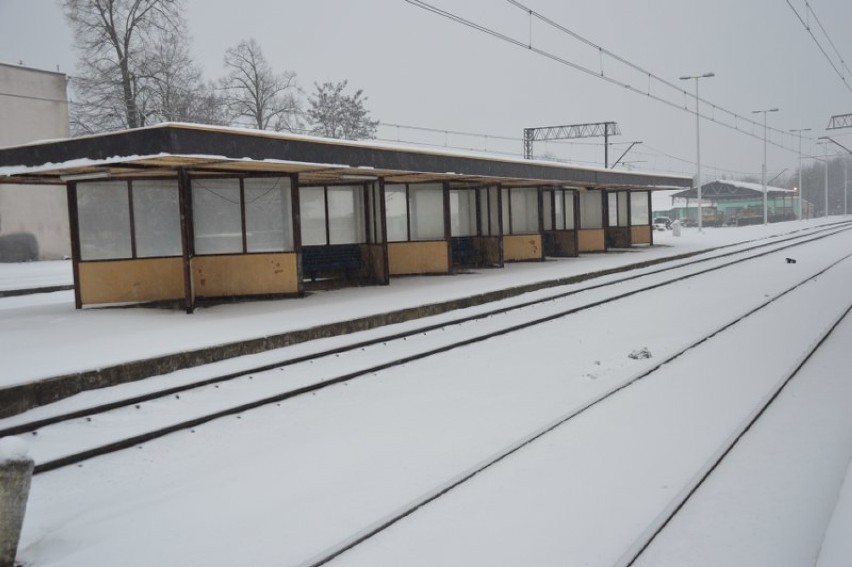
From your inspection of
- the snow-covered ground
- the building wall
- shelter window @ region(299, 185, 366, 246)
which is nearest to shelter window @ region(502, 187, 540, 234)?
shelter window @ region(299, 185, 366, 246)

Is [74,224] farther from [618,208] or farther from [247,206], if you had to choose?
[618,208]

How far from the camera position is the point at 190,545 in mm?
4727

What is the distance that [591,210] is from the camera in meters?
31.6

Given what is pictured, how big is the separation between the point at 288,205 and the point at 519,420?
32.5ft

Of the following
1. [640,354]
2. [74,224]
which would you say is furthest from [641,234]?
[640,354]

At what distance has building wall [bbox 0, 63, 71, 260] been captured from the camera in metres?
34.7

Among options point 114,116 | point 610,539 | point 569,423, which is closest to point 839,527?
point 610,539

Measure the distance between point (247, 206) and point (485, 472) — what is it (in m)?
10.9

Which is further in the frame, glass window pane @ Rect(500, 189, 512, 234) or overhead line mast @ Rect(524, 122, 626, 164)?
overhead line mast @ Rect(524, 122, 626, 164)

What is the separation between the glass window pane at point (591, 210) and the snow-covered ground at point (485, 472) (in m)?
20.5

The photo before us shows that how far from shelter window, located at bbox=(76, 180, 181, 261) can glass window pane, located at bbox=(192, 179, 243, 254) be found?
500mm

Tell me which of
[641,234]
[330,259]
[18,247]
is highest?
[18,247]

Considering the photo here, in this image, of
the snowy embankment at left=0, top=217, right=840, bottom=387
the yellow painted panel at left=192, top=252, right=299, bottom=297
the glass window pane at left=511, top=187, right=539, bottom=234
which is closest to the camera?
the snowy embankment at left=0, top=217, right=840, bottom=387

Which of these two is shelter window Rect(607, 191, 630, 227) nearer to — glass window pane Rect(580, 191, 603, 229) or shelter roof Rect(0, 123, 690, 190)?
glass window pane Rect(580, 191, 603, 229)
